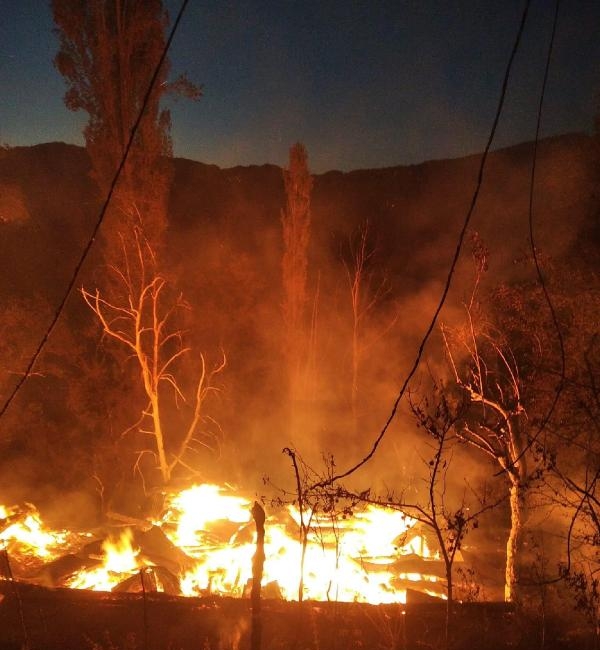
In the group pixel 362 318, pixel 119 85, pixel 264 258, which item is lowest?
pixel 362 318

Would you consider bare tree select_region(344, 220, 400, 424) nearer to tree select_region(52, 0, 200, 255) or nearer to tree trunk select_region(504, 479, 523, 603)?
tree select_region(52, 0, 200, 255)

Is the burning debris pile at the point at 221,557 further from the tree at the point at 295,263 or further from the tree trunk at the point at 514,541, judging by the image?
the tree at the point at 295,263

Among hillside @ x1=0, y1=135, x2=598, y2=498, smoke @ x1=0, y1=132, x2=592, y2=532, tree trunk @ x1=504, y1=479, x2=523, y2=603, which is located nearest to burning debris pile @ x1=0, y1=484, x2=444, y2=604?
tree trunk @ x1=504, y1=479, x2=523, y2=603

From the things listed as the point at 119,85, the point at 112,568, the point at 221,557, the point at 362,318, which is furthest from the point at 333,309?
the point at 112,568

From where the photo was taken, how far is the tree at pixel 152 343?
14992mm

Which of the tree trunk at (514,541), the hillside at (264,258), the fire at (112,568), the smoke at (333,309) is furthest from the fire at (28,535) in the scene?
the tree trunk at (514,541)

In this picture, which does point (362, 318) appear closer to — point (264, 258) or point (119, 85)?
point (264, 258)

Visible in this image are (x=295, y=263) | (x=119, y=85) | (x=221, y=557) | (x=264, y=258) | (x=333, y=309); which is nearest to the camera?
(x=221, y=557)

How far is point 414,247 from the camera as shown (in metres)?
33.2

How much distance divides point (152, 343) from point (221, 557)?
7.47 meters

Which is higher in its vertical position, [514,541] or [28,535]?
[514,541]

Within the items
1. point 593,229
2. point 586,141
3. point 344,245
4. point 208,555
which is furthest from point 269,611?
point 344,245

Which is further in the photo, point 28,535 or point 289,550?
point 28,535

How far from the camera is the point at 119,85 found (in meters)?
16.3
